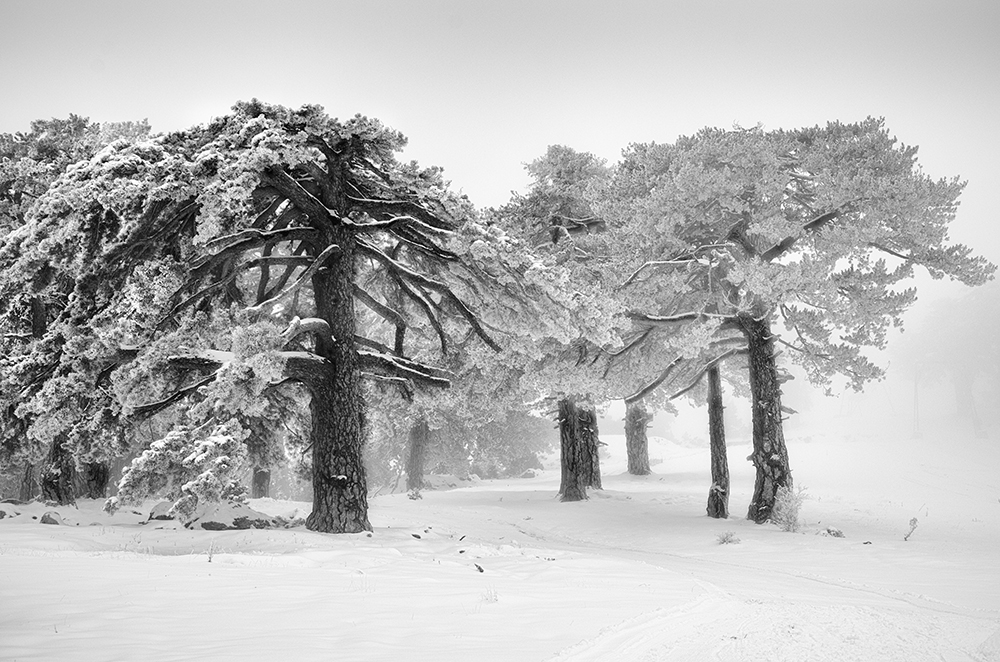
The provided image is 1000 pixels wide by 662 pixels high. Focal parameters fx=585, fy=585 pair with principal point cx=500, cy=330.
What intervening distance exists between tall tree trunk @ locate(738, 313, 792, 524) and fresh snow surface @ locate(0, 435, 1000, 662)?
3.01ft

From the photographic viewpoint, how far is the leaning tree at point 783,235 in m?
12.7

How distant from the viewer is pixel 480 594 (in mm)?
5742

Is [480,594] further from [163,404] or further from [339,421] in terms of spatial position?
[163,404]

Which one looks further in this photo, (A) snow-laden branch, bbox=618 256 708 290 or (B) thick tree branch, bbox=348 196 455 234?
(A) snow-laden branch, bbox=618 256 708 290

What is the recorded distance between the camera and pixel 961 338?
186ft

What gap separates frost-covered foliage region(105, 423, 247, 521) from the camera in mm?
9586

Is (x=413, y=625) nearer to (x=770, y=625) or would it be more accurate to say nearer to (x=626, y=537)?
(x=770, y=625)

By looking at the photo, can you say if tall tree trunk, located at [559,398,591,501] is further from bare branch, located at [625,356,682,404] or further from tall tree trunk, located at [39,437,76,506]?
tall tree trunk, located at [39,437,76,506]

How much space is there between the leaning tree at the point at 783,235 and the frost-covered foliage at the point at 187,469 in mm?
9588

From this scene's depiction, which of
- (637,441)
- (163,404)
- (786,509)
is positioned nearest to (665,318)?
(786,509)

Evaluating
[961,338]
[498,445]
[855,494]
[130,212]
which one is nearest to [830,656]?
[130,212]

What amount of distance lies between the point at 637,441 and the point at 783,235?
19.3 metres

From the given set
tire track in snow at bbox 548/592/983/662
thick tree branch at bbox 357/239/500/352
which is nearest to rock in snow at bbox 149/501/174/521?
thick tree branch at bbox 357/239/500/352

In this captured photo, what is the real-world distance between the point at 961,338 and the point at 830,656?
6762 cm
